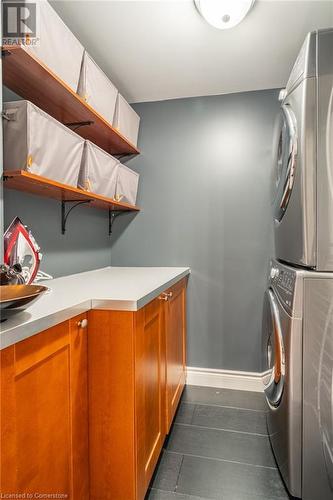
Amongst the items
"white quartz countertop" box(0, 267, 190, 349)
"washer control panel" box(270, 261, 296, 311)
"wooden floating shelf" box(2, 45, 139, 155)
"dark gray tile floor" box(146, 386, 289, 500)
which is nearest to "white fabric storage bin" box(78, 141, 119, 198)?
"wooden floating shelf" box(2, 45, 139, 155)

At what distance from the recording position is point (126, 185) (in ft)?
6.92

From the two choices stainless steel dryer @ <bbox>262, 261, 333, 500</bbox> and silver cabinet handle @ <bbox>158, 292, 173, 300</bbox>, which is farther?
silver cabinet handle @ <bbox>158, 292, 173, 300</bbox>

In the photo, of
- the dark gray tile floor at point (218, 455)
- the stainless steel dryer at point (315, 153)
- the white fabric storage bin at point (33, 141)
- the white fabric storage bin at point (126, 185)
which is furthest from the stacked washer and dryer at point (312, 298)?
the white fabric storage bin at point (126, 185)

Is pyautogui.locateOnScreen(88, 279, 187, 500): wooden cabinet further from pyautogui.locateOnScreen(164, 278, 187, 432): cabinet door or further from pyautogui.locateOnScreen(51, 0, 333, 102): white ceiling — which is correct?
pyautogui.locateOnScreen(51, 0, 333, 102): white ceiling

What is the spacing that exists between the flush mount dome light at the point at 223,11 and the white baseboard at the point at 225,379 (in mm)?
2324

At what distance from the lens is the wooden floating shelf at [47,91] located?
111 cm

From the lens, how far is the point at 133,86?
212 centimetres

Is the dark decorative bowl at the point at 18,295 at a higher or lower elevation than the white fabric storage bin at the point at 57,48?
lower

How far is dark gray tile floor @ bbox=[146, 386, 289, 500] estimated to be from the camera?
131 cm

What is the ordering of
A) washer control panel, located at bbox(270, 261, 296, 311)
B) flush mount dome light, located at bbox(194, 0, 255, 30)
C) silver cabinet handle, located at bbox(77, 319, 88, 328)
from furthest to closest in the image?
flush mount dome light, located at bbox(194, 0, 255, 30)
washer control panel, located at bbox(270, 261, 296, 311)
silver cabinet handle, located at bbox(77, 319, 88, 328)

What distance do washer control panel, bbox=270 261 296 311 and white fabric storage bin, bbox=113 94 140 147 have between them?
1399 mm

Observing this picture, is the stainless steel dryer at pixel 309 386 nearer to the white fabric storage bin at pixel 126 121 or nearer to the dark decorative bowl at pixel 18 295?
the dark decorative bowl at pixel 18 295

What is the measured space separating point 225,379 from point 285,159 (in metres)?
1.73

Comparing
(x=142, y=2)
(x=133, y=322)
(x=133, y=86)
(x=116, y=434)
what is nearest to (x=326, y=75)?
(x=142, y=2)
